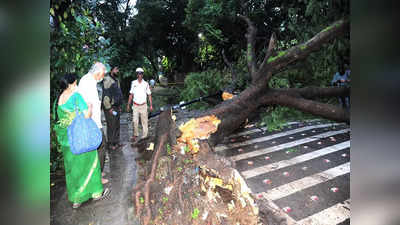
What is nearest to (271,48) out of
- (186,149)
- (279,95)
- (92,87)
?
(279,95)

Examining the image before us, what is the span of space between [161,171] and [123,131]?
6.81 feet

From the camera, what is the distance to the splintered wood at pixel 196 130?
2.65m

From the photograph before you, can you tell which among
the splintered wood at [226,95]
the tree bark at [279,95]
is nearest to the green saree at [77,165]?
the tree bark at [279,95]

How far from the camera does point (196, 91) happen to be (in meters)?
4.00

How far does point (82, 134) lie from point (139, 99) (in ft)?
6.19

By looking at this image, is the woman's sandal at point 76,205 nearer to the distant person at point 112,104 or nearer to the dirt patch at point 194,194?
the dirt patch at point 194,194

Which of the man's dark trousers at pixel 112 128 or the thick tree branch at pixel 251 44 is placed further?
the thick tree branch at pixel 251 44

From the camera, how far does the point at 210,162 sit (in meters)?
2.27

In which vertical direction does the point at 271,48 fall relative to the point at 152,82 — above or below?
above

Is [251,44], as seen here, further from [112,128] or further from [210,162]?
[112,128]

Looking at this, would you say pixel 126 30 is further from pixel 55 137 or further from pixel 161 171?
pixel 161 171

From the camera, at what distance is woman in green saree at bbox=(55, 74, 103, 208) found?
1.84 meters

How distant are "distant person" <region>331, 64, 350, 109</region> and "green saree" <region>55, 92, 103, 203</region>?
3306 millimetres

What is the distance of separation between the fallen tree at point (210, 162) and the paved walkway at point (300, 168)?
0.57 metres
